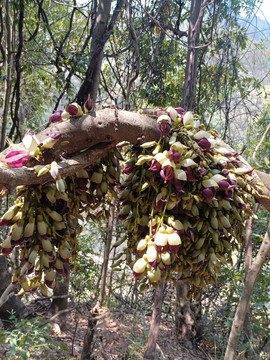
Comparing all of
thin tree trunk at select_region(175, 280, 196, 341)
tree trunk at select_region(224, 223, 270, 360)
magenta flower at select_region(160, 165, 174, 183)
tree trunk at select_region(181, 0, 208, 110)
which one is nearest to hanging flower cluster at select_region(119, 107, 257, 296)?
magenta flower at select_region(160, 165, 174, 183)

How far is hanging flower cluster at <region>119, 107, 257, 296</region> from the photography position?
85 centimetres

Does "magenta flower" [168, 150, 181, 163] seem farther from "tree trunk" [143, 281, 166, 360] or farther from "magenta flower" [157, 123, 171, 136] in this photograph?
"tree trunk" [143, 281, 166, 360]

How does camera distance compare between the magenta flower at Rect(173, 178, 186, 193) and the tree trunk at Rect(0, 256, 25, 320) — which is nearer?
the magenta flower at Rect(173, 178, 186, 193)

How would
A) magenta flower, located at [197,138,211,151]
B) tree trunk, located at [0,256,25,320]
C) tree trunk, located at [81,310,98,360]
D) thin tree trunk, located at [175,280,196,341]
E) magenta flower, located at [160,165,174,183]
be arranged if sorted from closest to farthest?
magenta flower, located at [160,165,174,183] → magenta flower, located at [197,138,211,151] → tree trunk, located at [81,310,98,360] → tree trunk, located at [0,256,25,320] → thin tree trunk, located at [175,280,196,341]

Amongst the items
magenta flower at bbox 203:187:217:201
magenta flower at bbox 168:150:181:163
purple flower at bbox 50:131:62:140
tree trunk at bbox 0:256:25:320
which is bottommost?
tree trunk at bbox 0:256:25:320

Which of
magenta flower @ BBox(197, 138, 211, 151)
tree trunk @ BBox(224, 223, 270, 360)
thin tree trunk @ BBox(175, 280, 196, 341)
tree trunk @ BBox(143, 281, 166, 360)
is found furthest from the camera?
thin tree trunk @ BBox(175, 280, 196, 341)

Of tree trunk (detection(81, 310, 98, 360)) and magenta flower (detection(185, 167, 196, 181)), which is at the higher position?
magenta flower (detection(185, 167, 196, 181))

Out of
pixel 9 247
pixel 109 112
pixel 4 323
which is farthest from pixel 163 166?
pixel 4 323

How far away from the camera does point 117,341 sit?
247 cm

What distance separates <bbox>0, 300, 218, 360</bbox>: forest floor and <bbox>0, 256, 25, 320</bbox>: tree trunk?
0.30 metres

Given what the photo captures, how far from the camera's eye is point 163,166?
82cm

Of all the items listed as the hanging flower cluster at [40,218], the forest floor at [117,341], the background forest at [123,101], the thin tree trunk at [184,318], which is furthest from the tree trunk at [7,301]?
the hanging flower cluster at [40,218]

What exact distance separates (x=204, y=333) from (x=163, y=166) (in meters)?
4.10

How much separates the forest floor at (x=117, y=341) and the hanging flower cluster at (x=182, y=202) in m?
1.13
